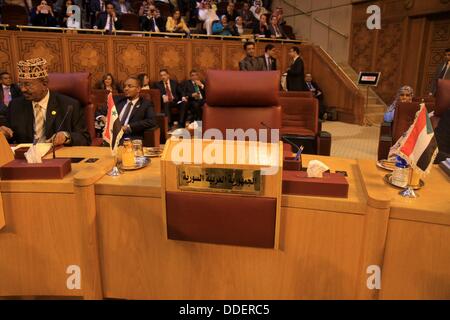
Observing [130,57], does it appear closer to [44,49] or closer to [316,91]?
[44,49]

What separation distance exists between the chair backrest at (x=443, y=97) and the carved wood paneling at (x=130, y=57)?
202 inches

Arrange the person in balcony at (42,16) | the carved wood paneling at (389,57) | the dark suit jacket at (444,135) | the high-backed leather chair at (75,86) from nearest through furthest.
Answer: the dark suit jacket at (444,135) < the high-backed leather chair at (75,86) < the person in balcony at (42,16) < the carved wood paneling at (389,57)

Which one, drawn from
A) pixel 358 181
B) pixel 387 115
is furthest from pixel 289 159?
pixel 387 115

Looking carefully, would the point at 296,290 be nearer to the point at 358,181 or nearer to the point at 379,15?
the point at 358,181

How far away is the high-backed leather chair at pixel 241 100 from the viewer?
249 cm

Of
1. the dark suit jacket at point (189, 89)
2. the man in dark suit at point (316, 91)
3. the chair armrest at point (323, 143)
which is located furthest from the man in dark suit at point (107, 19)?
the chair armrest at point (323, 143)

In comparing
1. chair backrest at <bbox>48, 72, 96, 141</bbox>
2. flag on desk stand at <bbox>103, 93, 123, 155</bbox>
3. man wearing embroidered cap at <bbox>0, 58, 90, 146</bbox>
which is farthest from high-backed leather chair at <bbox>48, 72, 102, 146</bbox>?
flag on desk stand at <bbox>103, 93, 123, 155</bbox>

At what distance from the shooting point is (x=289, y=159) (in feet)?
4.78

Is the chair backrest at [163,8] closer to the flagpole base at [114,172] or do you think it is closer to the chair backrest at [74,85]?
the chair backrest at [74,85]

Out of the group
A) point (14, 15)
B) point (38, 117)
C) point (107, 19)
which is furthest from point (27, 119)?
point (14, 15)

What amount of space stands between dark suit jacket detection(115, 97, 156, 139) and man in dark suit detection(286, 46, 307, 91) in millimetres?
3591

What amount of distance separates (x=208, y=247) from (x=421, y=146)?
81 cm

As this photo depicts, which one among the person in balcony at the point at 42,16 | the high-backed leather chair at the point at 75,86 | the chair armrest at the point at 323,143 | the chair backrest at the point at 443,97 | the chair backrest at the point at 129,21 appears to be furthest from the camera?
the chair backrest at the point at 129,21

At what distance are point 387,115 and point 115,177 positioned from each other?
327 centimetres
